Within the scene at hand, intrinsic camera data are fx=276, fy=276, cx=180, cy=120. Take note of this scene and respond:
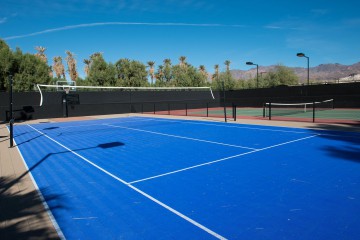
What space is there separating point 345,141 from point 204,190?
8423 millimetres

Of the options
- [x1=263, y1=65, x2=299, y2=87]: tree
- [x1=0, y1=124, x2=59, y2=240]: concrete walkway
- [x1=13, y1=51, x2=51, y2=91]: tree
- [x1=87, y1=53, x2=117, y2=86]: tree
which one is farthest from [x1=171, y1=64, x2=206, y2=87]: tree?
[x1=0, y1=124, x2=59, y2=240]: concrete walkway

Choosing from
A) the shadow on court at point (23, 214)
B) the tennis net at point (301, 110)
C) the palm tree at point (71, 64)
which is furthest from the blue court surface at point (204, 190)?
the palm tree at point (71, 64)

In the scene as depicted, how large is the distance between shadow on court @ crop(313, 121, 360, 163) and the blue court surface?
0.04 meters

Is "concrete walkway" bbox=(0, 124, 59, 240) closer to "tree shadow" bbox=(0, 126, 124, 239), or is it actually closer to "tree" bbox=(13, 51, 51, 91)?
"tree shadow" bbox=(0, 126, 124, 239)

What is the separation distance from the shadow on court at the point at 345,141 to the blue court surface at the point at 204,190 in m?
0.04

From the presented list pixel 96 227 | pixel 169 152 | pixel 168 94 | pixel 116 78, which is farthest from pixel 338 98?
pixel 116 78

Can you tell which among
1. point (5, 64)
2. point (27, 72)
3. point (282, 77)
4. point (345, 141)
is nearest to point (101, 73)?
point (27, 72)

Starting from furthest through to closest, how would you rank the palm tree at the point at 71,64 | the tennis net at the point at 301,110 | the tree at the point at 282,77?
the palm tree at the point at 71,64
the tree at the point at 282,77
the tennis net at the point at 301,110

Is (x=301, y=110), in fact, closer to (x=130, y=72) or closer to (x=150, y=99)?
(x=150, y=99)

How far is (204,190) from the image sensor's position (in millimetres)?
6195

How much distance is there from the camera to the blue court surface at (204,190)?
4.45m

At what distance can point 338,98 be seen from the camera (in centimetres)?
3222

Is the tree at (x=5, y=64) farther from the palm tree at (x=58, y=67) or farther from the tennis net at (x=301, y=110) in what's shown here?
the palm tree at (x=58, y=67)

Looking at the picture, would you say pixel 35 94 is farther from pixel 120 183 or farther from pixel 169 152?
pixel 120 183
